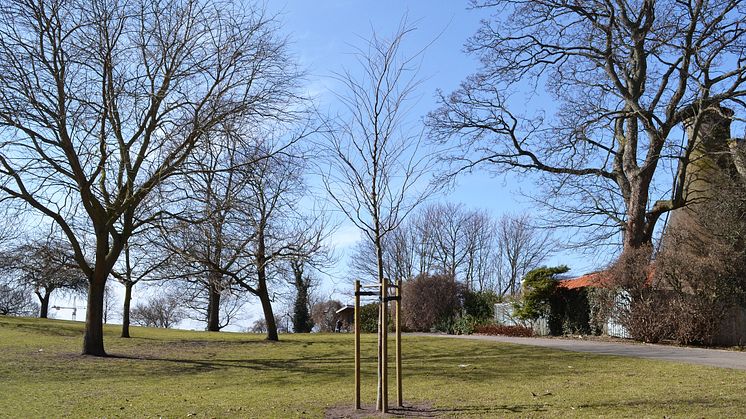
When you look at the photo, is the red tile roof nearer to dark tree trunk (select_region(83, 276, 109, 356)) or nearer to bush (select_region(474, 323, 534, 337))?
bush (select_region(474, 323, 534, 337))

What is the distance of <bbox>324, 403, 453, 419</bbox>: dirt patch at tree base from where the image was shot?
8227 millimetres

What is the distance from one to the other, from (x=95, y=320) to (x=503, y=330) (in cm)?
1679

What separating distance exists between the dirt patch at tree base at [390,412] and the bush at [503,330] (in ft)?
60.5

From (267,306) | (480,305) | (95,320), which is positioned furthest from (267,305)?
(480,305)

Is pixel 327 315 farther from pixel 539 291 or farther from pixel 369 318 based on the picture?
pixel 539 291

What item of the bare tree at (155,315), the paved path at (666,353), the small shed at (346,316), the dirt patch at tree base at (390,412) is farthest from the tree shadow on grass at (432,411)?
the bare tree at (155,315)

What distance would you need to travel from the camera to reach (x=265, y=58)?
1511cm

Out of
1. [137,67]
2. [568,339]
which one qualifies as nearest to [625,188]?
[568,339]

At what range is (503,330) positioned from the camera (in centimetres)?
2734

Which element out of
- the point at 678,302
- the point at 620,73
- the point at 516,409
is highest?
the point at 620,73

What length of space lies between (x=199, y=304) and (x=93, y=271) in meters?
32.4

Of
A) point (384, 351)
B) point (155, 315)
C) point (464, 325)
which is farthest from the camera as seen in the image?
point (155, 315)

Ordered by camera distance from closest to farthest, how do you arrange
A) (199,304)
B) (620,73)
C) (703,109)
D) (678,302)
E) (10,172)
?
(10,172) → (678,302) → (703,109) → (620,73) → (199,304)

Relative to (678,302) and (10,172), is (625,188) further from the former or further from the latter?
(10,172)
